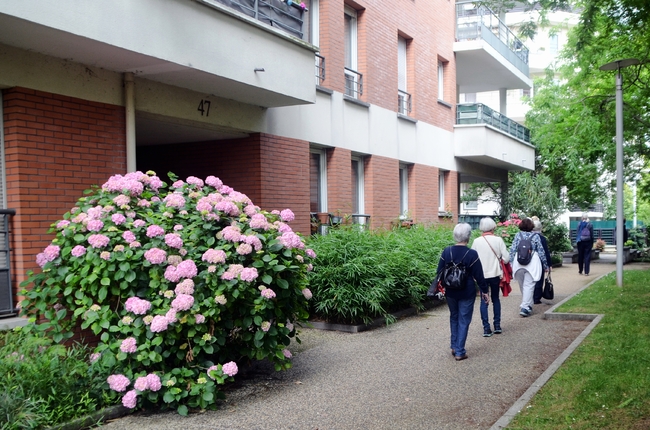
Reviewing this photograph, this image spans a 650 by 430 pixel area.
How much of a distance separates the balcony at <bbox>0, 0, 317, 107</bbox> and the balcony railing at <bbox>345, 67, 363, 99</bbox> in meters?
3.77

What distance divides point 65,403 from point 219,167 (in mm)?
7074

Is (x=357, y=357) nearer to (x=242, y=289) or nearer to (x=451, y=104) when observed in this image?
(x=242, y=289)

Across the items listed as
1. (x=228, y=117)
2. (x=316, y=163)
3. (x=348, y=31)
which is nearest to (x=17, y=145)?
(x=228, y=117)

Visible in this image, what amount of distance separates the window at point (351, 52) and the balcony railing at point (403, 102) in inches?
92.2

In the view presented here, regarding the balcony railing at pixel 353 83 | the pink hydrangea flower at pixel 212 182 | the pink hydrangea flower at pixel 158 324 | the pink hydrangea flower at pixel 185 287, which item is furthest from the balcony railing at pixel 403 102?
the pink hydrangea flower at pixel 158 324

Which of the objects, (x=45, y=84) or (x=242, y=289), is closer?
(x=242, y=289)

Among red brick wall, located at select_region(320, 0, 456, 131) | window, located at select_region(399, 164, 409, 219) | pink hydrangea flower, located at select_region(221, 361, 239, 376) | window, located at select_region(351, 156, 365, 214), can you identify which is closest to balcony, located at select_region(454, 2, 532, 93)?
red brick wall, located at select_region(320, 0, 456, 131)

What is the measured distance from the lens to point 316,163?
14242 mm

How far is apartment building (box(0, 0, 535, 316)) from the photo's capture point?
293 inches

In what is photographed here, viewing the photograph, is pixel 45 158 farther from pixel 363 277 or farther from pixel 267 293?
pixel 363 277

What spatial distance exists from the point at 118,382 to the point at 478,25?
17488 mm

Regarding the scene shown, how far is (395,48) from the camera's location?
16.6m

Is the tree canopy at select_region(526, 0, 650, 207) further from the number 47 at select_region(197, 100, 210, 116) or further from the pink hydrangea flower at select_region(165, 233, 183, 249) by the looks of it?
the pink hydrangea flower at select_region(165, 233, 183, 249)

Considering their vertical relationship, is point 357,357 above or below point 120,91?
below
